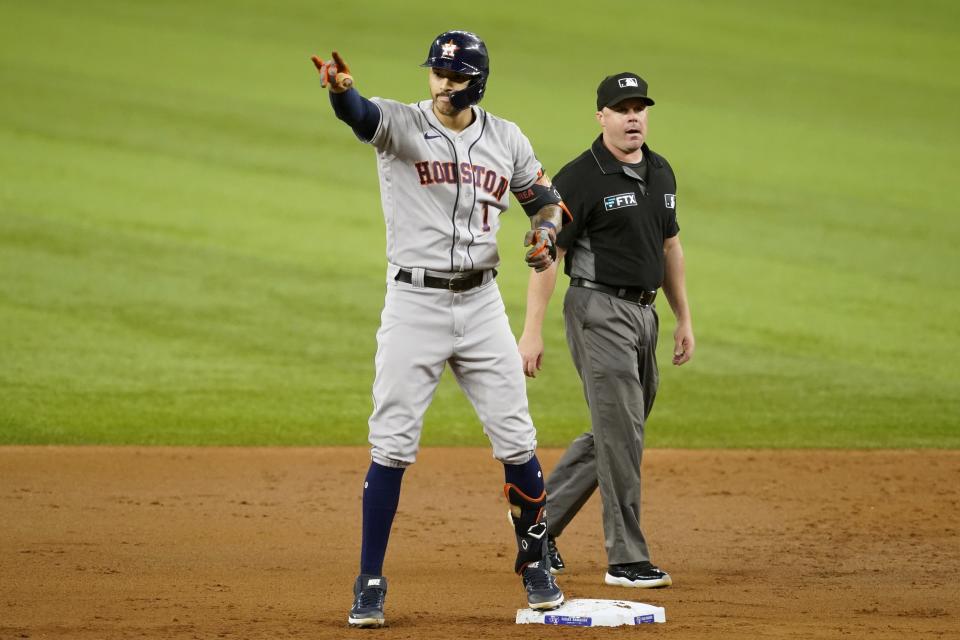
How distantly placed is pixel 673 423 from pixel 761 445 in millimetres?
772

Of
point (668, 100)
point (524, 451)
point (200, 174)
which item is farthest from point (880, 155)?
point (524, 451)

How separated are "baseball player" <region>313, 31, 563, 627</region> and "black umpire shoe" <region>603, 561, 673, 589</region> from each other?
0.70m

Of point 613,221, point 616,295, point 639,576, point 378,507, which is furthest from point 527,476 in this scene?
point 613,221

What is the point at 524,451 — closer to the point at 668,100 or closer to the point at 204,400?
the point at 204,400

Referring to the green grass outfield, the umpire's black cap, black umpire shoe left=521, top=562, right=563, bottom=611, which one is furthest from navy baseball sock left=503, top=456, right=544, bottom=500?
the green grass outfield

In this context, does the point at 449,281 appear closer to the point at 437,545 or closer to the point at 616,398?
the point at 616,398

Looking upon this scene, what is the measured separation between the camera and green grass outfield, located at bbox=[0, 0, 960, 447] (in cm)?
974

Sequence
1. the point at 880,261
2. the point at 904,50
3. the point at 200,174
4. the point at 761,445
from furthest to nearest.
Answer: the point at 904,50 → the point at 200,174 → the point at 880,261 → the point at 761,445

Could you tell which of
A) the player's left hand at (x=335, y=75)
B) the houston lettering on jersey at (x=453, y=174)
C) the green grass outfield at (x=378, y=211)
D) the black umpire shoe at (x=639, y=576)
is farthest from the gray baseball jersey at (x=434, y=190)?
the green grass outfield at (x=378, y=211)

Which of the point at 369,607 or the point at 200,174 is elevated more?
the point at 200,174

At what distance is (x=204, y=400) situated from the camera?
9.61 metres

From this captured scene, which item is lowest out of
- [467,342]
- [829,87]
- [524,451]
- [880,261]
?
[524,451]

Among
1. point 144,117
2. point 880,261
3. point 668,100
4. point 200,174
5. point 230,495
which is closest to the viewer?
point 230,495

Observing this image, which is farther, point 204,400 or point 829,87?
point 829,87
